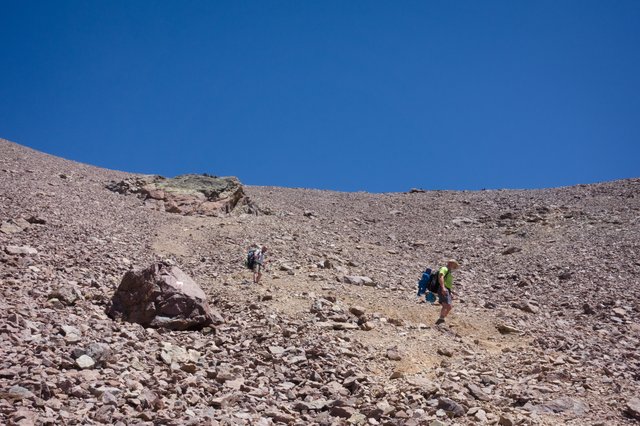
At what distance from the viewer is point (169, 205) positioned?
859 inches

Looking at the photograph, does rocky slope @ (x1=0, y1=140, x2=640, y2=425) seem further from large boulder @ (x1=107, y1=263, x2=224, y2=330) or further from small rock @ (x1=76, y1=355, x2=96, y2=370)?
large boulder @ (x1=107, y1=263, x2=224, y2=330)

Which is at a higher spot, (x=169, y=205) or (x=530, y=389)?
(x=169, y=205)

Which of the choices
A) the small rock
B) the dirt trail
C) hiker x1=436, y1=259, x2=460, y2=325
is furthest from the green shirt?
the small rock

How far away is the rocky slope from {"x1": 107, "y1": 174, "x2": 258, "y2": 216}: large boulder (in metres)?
1.09

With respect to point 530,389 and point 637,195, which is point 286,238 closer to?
point 530,389

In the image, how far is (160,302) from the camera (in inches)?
382

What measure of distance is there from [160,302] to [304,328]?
271 centimetres

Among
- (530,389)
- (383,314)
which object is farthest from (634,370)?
(383,314)

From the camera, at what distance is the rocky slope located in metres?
7.25

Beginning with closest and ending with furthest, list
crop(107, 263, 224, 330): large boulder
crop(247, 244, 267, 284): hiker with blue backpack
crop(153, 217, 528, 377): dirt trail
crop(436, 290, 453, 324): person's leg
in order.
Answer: crop(107, 263, 224, 330): large boulder < crop(153, 217, 528, 377): dirt trail < crop(436, 290, 453, 324): person's leg < crop(247, 244, 267, 284): hiker with blue backpack

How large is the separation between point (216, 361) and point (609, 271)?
1330 centimetres

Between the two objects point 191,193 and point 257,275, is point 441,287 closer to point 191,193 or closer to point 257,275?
point 257,275

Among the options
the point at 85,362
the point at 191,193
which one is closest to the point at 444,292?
the point at 85,362

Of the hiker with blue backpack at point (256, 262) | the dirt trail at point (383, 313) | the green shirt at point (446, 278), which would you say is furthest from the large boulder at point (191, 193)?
the green shirt at point (446, 278)
